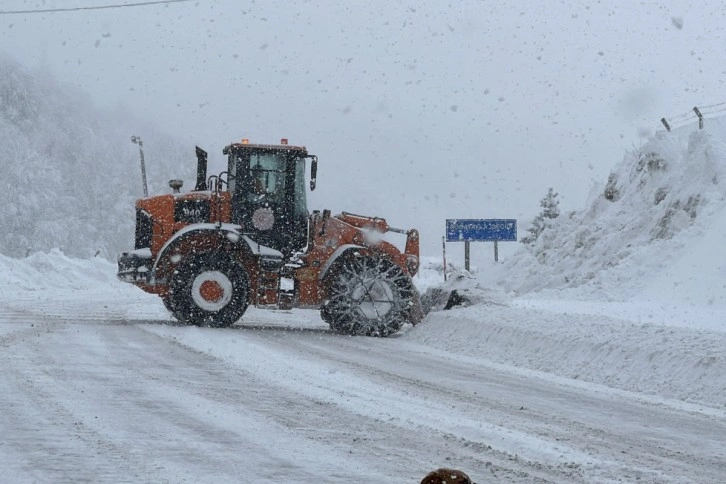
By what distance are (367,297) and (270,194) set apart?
2130 millimetres

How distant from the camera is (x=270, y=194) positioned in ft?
46.0

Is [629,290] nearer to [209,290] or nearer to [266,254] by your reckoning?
[266,254]

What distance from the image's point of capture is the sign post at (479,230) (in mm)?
24250

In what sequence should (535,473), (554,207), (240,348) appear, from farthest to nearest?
1. (554,207)
2. (240,348)
3. (535,473)

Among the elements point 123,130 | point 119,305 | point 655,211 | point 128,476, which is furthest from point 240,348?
point 123,130

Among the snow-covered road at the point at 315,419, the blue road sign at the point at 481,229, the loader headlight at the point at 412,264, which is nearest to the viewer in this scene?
the snow-covered road at the point at 315,419

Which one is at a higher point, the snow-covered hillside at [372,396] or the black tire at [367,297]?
the black tire at [367,297]

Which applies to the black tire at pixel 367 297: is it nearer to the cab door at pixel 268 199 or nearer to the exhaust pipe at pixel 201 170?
the cab door at pixel 268 199

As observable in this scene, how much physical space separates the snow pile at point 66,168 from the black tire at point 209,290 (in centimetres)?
5999

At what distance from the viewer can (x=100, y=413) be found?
19.1 ft

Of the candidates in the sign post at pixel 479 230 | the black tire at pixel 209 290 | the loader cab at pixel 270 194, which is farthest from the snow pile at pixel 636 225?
the black tire at pixel 209 290

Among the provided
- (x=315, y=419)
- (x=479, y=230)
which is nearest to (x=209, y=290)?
(x=315, y=419)

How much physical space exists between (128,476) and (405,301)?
934 cm

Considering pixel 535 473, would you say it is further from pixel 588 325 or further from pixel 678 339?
pixel 588 325
